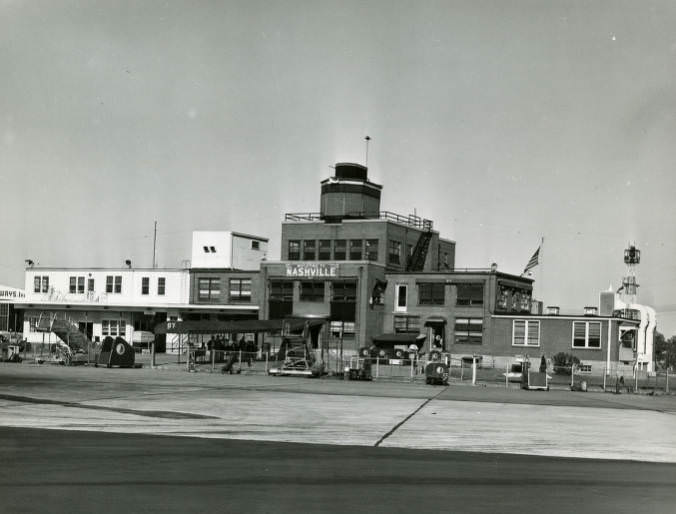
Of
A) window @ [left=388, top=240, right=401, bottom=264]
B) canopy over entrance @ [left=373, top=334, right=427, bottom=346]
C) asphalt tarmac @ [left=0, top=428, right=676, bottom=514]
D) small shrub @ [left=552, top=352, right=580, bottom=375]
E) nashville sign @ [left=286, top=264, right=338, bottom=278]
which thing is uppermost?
window @ [left=388, top=240, right=401, bottom=264]

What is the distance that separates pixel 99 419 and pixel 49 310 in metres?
67.7

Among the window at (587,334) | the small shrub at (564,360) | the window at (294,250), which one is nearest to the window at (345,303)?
the window at (294,250)

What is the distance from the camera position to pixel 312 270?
2945 inches

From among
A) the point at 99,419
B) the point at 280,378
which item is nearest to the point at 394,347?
the point at 280,378

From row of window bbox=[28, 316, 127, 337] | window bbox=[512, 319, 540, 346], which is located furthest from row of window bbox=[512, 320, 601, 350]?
row of window bbox=[28, 316, 127, 337]

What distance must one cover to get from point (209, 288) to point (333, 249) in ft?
41.8

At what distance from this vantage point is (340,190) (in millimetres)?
81312

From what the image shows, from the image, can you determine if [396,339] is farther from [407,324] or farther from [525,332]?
[525,332]

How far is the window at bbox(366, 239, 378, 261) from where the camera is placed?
76625 mm

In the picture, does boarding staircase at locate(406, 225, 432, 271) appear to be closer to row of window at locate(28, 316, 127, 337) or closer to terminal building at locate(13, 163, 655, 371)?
terminal building at locate(13, 163, 655, 371)

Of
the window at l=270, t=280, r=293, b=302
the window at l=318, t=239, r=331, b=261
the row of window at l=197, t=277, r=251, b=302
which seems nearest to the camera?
the window at l=270, t=280, r=293, b=302

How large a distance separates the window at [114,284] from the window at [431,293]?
30034mm

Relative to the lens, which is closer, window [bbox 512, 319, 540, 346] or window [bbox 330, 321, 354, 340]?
window [bbox 512, 319, 540, 346]

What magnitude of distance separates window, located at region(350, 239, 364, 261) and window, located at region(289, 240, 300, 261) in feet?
18.1
